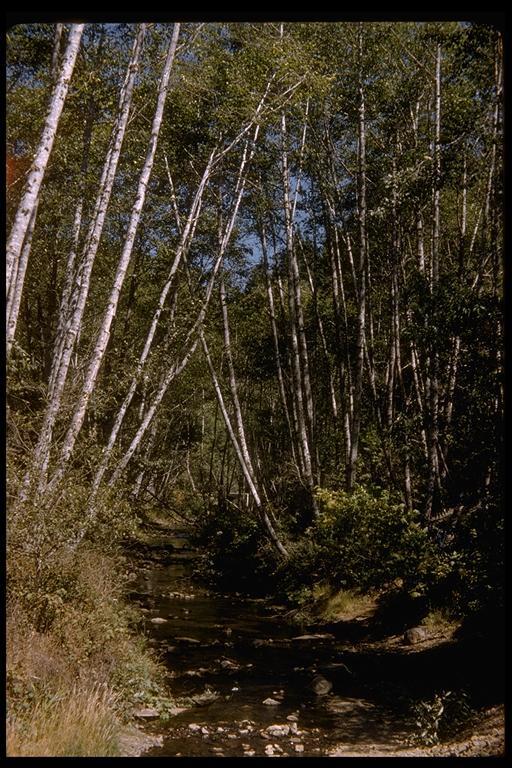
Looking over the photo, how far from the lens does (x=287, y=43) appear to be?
469 inches

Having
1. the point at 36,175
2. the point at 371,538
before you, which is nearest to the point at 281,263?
the point at 371,538

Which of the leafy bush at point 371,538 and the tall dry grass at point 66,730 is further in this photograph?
the leafy bush at point 371,538

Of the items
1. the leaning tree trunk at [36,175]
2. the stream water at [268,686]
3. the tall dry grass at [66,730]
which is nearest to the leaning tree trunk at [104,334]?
the leaning tree trunk at [36,175]

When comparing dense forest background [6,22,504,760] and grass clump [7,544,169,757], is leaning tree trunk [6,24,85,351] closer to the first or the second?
dense forest background [6,22,504,760]

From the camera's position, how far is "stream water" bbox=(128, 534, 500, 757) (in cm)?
588

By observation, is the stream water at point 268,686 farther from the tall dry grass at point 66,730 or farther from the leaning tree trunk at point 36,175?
the leaning tree trunk at point 36,175

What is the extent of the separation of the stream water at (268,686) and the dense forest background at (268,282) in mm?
1465

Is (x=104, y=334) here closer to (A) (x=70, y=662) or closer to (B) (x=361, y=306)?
(A) (x=70, y=662)

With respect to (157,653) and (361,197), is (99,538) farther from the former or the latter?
(361,197)

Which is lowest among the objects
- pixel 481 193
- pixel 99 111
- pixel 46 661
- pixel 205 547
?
pixel 205 547

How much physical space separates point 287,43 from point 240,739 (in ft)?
42.9

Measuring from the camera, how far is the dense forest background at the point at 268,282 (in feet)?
22.9

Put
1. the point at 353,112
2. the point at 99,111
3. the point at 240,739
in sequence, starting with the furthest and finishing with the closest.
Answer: the point at 353,112
the point at 99,111
the point at 240,739
